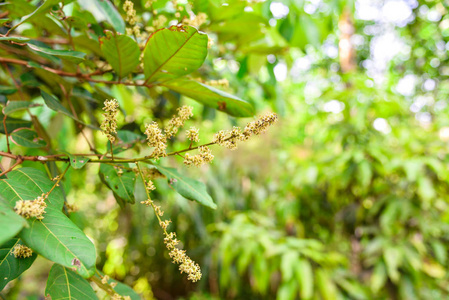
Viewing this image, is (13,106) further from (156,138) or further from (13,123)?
(156,138)

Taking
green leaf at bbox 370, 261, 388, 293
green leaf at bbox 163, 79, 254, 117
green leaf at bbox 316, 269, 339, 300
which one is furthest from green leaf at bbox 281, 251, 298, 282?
green leaf at bbox 163, 79, 254, 117

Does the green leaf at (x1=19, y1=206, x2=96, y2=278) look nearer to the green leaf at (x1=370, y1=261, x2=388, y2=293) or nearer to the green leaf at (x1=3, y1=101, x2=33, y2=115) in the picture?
the green leaf at (x1=3, y1=101, x2=33, y2=115)

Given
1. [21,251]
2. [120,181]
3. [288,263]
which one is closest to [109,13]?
[120,181]

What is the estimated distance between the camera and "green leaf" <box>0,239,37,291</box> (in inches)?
13.9

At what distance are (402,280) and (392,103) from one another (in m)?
0.93

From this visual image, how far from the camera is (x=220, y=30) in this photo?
76 cm

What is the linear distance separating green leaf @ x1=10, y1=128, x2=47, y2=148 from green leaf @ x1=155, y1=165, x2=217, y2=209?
22 cm

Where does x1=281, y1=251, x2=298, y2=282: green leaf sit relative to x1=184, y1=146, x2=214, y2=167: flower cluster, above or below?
below

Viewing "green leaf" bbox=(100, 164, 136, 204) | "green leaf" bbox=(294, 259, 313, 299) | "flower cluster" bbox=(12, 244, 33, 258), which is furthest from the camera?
"green leaf" bbox=(294, 259, 313, 299)

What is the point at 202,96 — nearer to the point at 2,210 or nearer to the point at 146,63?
the point at 146,63

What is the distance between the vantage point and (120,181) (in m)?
0.46

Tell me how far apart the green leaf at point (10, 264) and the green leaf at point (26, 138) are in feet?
0.61

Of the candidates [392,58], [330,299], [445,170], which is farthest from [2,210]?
[392,58]

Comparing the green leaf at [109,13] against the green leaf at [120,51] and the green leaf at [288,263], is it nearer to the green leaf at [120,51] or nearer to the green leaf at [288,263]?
the green leaf at [120,51]
